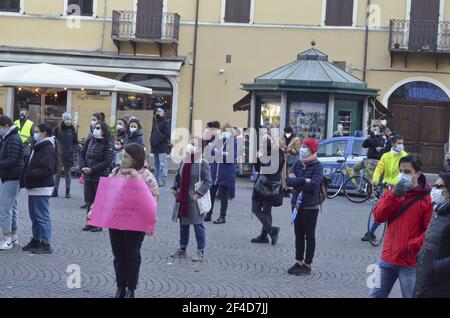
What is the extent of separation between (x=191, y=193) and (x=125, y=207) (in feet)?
8.71

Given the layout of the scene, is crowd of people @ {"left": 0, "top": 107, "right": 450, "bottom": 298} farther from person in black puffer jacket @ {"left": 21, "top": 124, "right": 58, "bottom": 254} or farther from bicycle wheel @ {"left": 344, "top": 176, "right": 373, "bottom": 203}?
bicycle wheel @ {"left": 344, "top": 176, "right": 373, "bottom": 203}

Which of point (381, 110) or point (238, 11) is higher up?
point (238, 11)

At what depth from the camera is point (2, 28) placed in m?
27.1

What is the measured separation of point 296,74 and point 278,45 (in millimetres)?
5677

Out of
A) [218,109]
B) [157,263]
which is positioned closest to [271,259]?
[157,263]

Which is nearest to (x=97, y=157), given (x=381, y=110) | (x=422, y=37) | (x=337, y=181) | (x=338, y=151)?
(x=337, y=181)

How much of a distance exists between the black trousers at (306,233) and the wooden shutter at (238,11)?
60.3ft

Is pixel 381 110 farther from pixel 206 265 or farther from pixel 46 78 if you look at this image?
pixel 206 265

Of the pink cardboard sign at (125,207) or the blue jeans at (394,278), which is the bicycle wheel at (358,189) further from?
the blue jeans at (394,278)

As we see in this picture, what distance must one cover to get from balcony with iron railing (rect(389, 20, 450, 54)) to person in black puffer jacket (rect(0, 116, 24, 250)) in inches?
710

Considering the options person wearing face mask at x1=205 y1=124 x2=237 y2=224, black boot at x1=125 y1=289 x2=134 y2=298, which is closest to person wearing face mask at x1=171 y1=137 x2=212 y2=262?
black boot at x1=125 y1=289 x2=134 y2=298

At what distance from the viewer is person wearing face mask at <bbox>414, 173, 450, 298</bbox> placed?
5156 millimetres

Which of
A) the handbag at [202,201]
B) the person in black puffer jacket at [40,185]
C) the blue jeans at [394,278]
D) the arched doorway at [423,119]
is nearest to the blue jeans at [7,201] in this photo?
the person in black puffer jacket at [40,185]

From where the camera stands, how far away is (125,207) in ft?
A: 22.5
